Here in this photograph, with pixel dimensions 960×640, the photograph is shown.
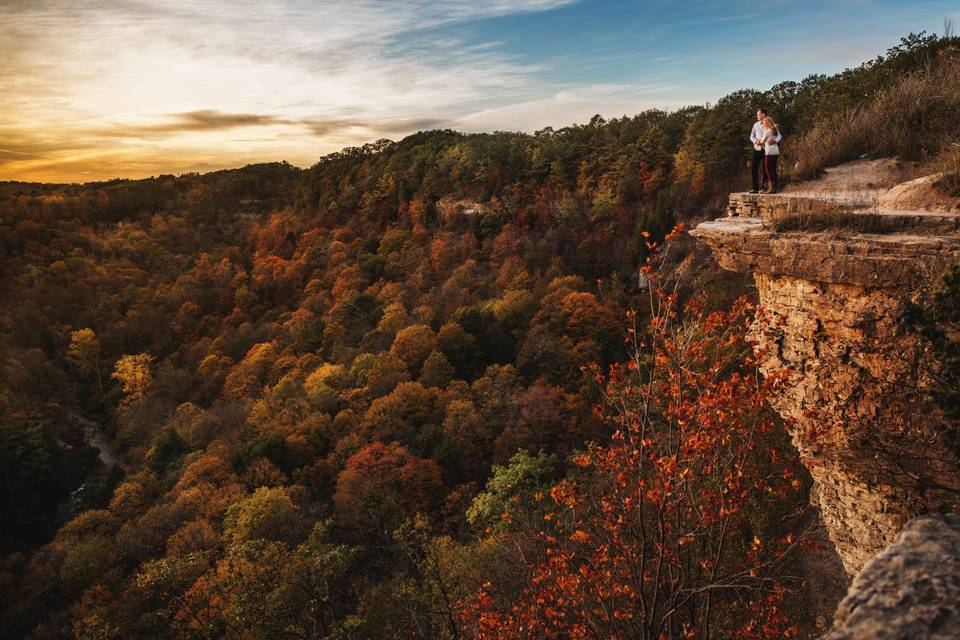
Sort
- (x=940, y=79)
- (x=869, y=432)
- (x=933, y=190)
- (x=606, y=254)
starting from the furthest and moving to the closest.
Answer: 1. (x=606, y=254)
2. (x=940, y=79)
3. (x=933, y=190)
4. (x=869, y=432)

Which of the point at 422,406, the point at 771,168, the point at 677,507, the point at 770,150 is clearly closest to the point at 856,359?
the point at 677,507

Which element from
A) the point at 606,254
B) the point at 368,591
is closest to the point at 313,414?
the point at 368,591

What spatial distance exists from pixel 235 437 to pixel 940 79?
133ft

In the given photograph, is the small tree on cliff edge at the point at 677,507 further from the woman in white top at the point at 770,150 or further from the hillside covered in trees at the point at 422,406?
the woman in white top at the point at 770,150

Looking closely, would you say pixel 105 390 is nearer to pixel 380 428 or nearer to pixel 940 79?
pixel 380 428

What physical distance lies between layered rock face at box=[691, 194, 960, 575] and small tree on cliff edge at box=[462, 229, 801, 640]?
1.57 ft

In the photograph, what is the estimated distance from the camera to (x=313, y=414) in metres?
37.2

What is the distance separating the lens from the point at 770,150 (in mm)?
9430

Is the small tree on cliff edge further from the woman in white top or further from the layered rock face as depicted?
the woman in white top

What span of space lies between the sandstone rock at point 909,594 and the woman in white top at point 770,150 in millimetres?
7655

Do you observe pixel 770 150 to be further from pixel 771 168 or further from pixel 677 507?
pixel 677 507

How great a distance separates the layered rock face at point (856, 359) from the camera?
18.8ft

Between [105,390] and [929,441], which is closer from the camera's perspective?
[929,441]

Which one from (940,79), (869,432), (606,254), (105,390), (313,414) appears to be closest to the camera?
(869,432)
